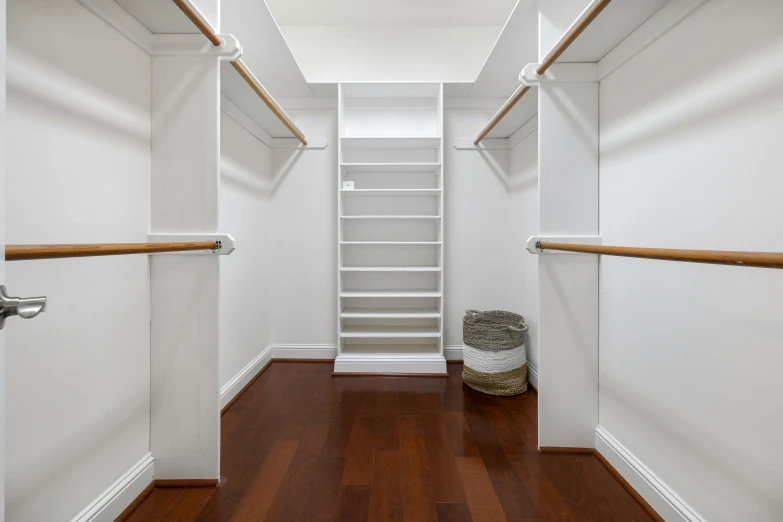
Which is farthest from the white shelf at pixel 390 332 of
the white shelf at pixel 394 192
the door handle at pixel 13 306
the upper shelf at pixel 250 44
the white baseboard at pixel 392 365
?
the door handle at pixel 13 306

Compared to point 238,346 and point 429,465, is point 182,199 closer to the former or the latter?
point 238,346

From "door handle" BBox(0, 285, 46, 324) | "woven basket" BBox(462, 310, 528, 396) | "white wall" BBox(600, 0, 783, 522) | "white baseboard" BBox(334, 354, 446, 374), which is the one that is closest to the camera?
"door handle" BBox(0, 285, 46, 324)

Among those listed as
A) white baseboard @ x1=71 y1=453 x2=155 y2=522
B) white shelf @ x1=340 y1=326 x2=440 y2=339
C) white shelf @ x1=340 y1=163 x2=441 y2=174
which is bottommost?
white baseboard @ x1=71 y1=453 x2=155 y2=522

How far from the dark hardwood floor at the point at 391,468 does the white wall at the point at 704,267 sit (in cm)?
34

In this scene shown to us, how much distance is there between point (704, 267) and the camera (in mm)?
1074

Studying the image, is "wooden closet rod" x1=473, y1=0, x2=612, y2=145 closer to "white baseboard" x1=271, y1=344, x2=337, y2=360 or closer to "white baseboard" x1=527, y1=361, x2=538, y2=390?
"white baseboard" x1=527, y1=361, x2=538, y2=390

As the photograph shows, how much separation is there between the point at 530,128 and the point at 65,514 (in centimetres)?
284

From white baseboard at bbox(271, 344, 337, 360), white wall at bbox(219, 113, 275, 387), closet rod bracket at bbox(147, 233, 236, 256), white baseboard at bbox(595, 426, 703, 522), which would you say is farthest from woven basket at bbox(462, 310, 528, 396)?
closet rod bracket at bbox(147, 233, 236, 256)

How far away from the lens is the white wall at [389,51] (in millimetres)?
2949

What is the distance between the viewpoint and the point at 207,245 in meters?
1.34

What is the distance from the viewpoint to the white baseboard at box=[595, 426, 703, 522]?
1.16 m

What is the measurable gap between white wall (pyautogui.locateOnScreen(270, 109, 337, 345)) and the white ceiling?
0.70 m

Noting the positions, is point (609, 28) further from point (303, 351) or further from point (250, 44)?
point (303, 351)

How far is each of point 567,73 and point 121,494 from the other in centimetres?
239
